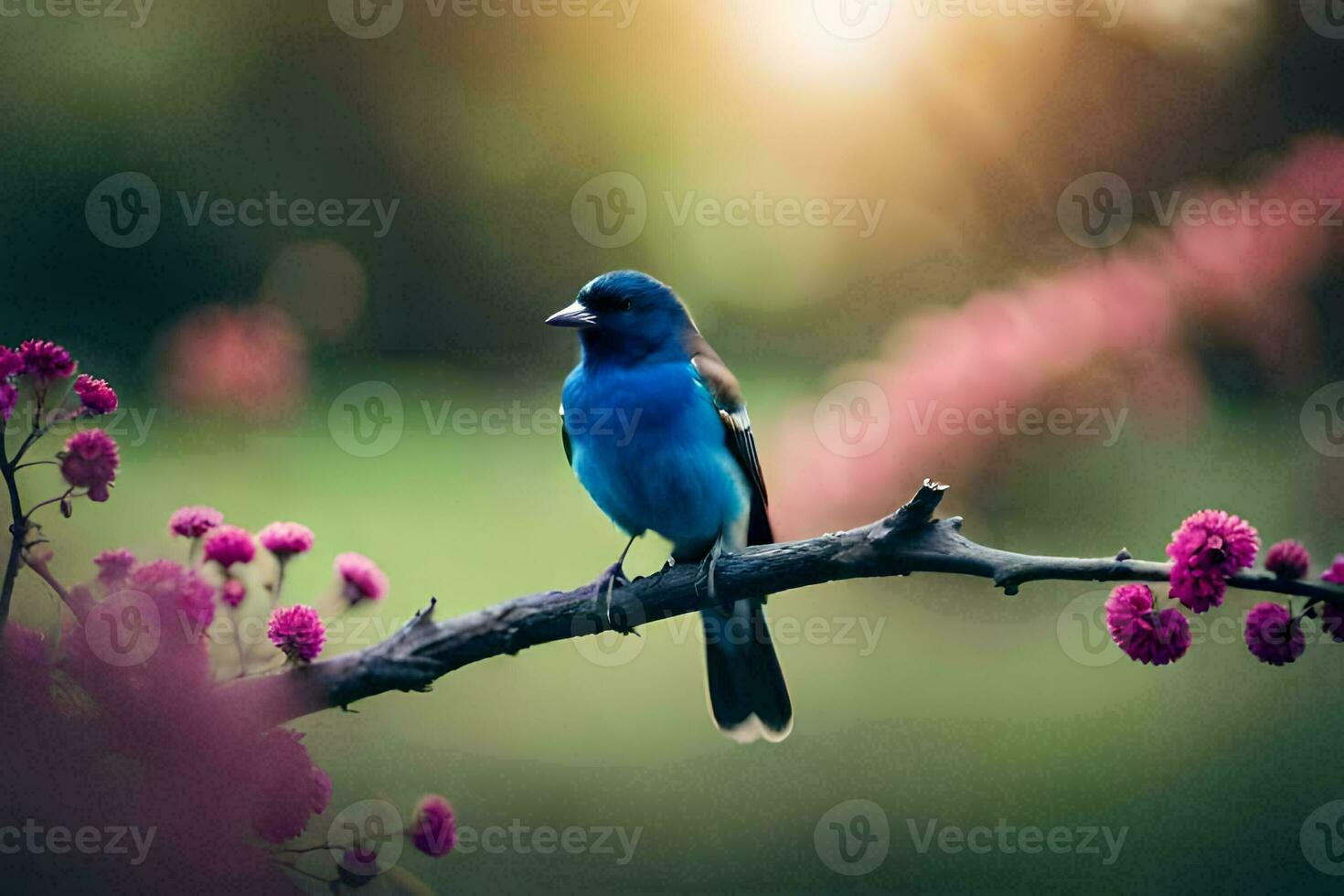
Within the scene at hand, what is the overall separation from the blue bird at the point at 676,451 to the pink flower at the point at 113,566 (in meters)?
0.62

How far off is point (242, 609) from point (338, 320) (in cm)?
138

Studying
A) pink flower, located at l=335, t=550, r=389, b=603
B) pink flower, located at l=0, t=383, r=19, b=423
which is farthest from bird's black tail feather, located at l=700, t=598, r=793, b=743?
pink flower, located at l=0, t=383, r=19, b=423

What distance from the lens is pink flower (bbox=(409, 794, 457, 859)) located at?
3.17 feet

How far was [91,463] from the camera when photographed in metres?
0.83

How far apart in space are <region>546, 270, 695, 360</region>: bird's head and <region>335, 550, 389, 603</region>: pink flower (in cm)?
52

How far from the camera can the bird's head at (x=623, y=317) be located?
147 centimetres

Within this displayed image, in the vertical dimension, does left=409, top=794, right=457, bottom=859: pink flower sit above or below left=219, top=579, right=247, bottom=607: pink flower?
below
